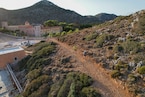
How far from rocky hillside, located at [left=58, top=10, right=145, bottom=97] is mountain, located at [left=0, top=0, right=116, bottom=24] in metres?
85.4

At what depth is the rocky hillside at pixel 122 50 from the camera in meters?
20.4

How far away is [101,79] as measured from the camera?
21641 mm

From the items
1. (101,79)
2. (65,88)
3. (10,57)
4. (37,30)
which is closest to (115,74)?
(101,79)

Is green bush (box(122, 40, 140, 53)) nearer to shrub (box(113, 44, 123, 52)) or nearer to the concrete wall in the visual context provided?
shrub (box(113, 44, 123, 52))

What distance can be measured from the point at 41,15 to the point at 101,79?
11020 cm

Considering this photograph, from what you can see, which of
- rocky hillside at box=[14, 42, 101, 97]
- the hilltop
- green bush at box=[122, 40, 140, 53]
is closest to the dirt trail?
the hilltop

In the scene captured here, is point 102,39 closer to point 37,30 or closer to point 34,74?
point 34,74

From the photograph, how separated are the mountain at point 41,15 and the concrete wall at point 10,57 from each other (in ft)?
258

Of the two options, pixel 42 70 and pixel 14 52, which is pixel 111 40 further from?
pixel 14 52

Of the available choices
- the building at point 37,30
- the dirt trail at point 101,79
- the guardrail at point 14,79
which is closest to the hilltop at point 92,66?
the dirt trail at point 101,79

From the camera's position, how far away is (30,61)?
30.9m

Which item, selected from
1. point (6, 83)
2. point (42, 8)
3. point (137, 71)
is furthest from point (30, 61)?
point (42, 8)

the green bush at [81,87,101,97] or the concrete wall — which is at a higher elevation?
the green bush at [81,87,101,97]

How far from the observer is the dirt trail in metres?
19.5
